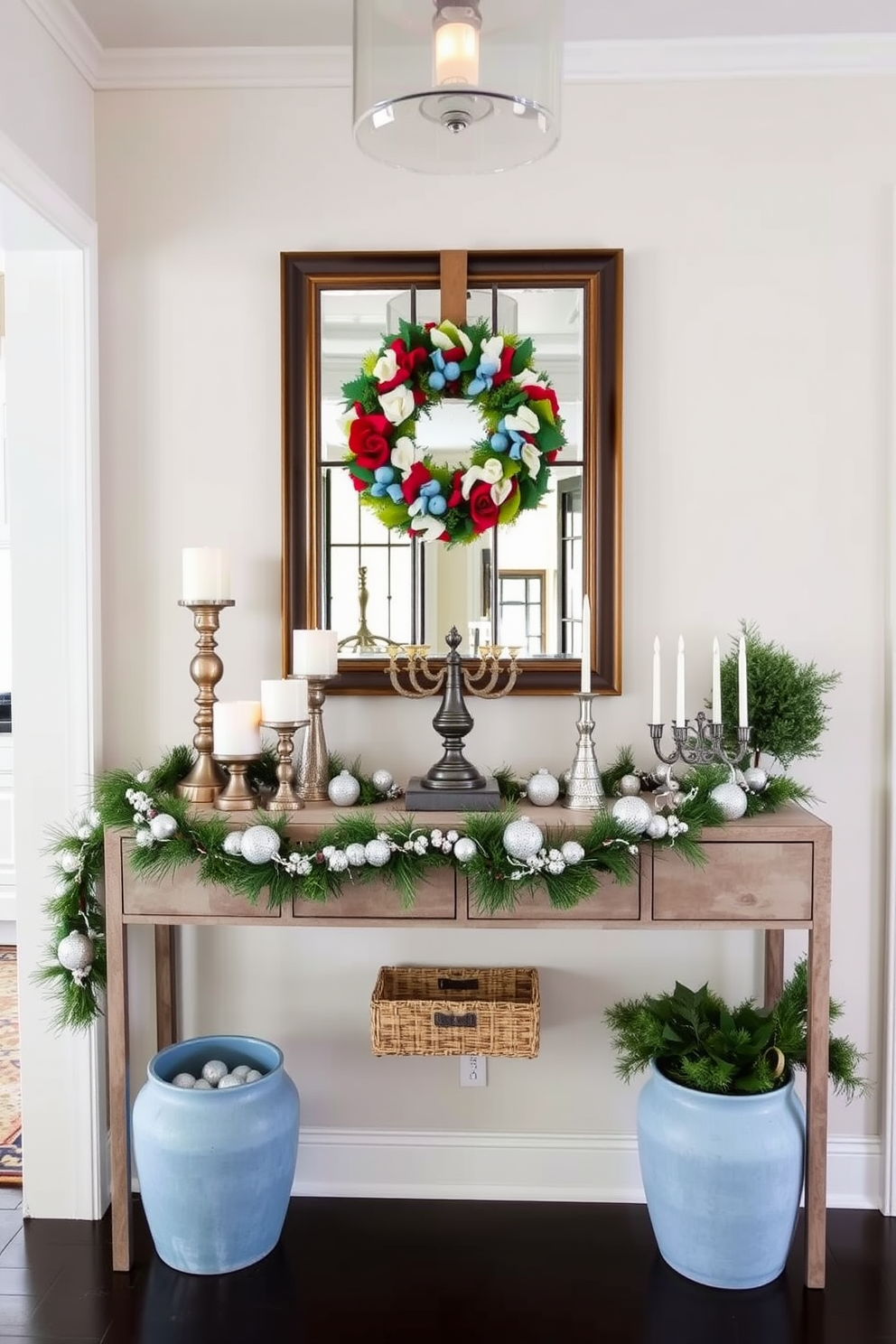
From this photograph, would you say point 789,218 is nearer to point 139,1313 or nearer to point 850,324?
point 850,324

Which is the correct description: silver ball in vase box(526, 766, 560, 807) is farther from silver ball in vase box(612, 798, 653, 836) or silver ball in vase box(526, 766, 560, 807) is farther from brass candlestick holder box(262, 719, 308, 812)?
brass candlestick holder box(262, 719, 308, 812)

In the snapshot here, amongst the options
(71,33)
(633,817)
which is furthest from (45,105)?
(633,817)

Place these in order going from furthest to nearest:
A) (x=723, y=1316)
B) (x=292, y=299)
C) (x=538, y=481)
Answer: (x=292, y=299)
(x=538, y=481)
(x=723, y=1316)

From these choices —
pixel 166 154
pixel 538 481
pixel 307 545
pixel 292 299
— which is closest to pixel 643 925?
pixel 538 481

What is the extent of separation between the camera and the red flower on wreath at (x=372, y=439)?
2.09m

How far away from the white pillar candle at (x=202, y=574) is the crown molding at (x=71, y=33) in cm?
110

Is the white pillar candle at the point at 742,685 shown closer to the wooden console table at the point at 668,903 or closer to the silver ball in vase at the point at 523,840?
the wooden console table at the point at 668,903

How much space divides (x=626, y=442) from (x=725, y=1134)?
1.49 meters

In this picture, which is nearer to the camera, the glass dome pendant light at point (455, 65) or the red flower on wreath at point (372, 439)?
the glass dome pendant light at point (455, 65)

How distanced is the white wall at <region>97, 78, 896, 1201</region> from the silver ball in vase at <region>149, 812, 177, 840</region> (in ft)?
1.60

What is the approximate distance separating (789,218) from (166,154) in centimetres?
144

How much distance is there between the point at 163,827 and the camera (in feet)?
6.23

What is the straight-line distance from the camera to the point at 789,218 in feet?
7.36

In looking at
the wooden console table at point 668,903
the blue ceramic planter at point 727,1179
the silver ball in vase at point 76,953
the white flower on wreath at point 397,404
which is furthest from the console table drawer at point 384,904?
the white flower on wreath at point 397,404
